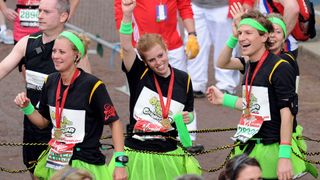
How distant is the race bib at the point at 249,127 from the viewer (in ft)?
23.1

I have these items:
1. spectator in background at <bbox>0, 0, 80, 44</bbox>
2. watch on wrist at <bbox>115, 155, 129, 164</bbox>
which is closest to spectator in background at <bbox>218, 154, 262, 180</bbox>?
watch on wrist at <bbox>115, 155, 129, 164</bbox>

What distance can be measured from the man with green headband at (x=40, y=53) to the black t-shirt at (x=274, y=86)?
145 centimetres

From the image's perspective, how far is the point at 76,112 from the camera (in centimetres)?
670

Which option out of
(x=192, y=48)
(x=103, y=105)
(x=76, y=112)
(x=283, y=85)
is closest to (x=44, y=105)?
(x=76, y=112)

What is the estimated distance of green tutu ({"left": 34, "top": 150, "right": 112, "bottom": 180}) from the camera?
6.76 metres

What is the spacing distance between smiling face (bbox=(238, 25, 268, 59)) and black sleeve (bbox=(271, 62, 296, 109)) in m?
0.22

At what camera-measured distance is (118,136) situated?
6.66 m

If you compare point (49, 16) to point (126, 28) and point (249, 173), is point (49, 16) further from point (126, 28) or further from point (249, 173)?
point (249, 173)

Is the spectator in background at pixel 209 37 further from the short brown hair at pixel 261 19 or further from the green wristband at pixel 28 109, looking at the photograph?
the green wristband at pixel 28 109

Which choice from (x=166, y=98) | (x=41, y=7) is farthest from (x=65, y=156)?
(x=41, y=7)

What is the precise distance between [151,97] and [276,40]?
1160mm

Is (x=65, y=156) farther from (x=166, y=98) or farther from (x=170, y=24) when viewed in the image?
(x=170, y=24)

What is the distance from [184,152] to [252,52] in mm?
1026

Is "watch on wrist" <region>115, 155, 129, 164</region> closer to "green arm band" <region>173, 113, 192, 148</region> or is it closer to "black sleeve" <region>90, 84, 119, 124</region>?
"black sleeve" <region>90, 84, 119, 124</region>
